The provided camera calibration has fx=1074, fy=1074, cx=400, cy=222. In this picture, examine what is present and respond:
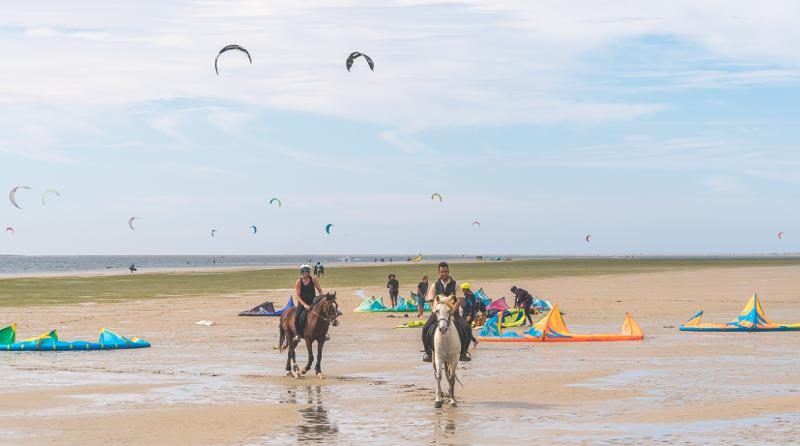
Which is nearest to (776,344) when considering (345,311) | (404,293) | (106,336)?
(106,336)

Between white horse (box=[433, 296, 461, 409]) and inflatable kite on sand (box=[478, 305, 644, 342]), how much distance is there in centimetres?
1198

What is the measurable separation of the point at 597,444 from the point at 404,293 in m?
49.6

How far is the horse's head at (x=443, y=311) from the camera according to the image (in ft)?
56.4

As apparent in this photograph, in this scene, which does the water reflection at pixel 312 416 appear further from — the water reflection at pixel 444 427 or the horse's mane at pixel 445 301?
the horse's mane at pixel 445 301

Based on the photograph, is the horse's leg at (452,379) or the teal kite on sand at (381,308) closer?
the horse's leg at (452,379)

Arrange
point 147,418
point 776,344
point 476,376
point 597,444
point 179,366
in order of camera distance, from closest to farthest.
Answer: point 597,444, point 147,418, point 476,376, point 179,366, point 776,344

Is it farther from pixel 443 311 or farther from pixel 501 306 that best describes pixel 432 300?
pixel 501 306

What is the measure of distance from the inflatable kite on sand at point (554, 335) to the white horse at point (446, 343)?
11980mm

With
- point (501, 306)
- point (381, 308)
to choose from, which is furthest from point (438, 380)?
point (381, 308)

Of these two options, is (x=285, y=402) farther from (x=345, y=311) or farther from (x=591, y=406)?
(x=345, y=311)

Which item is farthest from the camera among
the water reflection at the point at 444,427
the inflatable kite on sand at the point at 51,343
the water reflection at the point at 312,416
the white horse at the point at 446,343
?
the inflatable kite on sand at the point at 51,343

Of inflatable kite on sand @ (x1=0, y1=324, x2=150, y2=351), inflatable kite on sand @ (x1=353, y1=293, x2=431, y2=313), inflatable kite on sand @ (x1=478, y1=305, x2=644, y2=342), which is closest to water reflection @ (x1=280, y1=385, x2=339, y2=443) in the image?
inflatable kite on sand @ (x1=0, y1=324, x2=150, y2=351)

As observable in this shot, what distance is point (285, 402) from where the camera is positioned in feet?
58.6

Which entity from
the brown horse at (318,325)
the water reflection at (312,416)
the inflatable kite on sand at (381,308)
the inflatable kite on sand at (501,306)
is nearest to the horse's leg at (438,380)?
the water reflection at (312,416)
